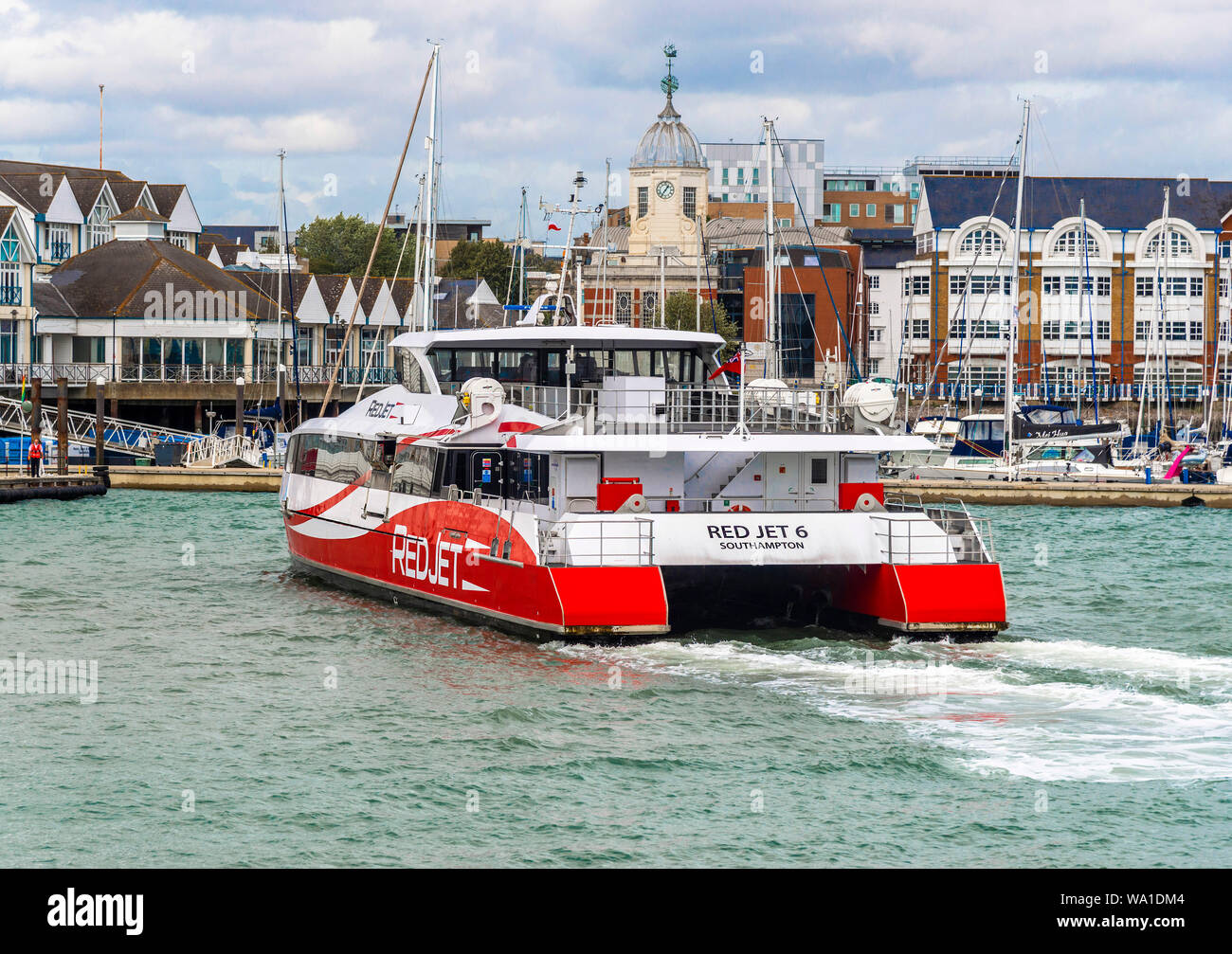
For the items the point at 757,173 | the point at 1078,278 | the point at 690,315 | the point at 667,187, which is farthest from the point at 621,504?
the point at 757,173

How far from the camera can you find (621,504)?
22391 millimetres

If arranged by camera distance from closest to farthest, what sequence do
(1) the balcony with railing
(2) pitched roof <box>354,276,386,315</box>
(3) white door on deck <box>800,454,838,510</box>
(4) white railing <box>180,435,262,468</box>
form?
1. (3) white door on deck <box>800,454,838,510</box>
2. (4) white railing <box>180,435,262,468</box>
3. (1) the balcony with railing
4. (2) pitched roof <box>354,276,386,315</box>

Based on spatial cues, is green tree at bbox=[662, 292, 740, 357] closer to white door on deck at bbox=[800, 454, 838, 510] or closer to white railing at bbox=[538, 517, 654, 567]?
white door on deck at bbox=[800, 454, 838, 510]

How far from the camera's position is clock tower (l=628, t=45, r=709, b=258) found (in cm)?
11362

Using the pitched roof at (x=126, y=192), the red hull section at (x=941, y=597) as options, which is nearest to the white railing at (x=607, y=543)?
the red hull section at (x=941, y=597)

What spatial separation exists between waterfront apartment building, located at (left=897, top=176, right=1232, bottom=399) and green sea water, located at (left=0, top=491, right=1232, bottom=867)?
211 feet

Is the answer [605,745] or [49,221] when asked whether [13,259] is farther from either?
[605,745]

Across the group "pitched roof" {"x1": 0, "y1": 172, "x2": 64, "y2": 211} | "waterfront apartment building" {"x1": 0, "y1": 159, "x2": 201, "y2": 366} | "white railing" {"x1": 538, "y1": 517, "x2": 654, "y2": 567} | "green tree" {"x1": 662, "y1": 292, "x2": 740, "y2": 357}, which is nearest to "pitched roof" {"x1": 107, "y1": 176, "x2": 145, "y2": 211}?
"waterfront apartment building" {"x1": 0, "y1": 159, "x2": 201, "y2": 366}

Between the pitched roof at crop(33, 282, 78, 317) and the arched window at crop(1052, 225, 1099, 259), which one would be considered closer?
the pitched roof at crop(33, 282, 78, 317)

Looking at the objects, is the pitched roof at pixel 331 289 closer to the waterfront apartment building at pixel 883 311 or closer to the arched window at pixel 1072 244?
the waterfront apartment building at pixel 883 311

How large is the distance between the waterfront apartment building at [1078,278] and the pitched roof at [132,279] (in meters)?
37.4

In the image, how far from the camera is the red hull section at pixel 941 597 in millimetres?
20875

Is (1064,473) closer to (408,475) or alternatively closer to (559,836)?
(408,475)

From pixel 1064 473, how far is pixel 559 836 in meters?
46.2
